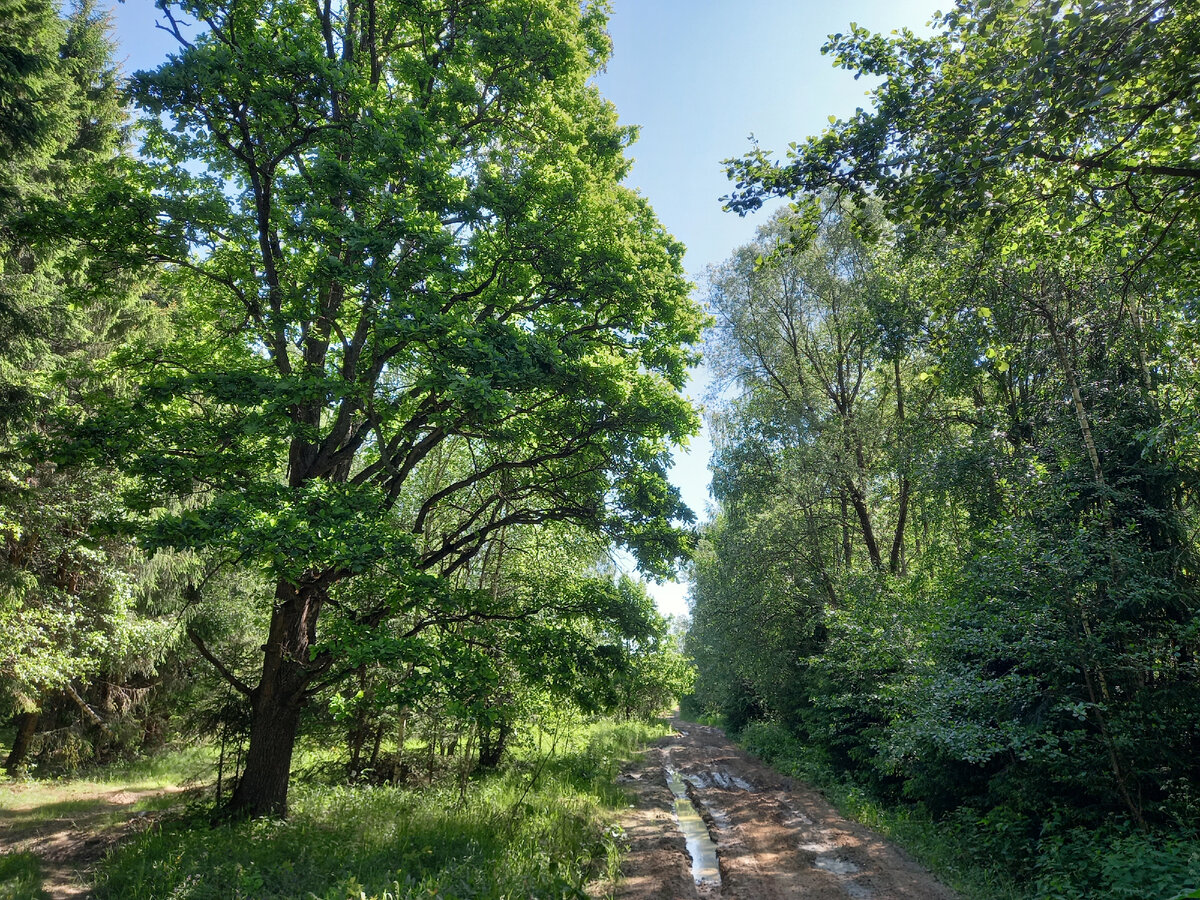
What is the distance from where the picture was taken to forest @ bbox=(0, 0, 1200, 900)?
6.00 meters

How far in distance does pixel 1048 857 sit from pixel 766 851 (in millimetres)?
3936

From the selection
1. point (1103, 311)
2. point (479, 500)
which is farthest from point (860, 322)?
point (479, 500)

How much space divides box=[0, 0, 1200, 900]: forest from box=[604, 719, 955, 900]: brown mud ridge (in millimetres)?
617

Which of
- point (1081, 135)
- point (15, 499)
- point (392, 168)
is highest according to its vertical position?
point (392, 168)

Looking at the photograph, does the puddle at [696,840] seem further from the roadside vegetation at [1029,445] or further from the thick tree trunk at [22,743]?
the thick tree trunk at [22,743]

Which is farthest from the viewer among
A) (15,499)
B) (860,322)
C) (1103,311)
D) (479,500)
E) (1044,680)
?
(860,322)

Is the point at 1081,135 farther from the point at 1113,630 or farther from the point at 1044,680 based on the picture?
the point at 1044,680

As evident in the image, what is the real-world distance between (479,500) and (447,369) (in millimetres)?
6262

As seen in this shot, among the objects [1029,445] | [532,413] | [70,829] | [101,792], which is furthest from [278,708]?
[1029,445]

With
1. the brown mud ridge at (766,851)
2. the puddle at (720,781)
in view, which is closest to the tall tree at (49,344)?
the brown mud ridge at (766,851)

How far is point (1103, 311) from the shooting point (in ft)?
32.4

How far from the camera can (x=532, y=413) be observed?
→ 33.9 feet

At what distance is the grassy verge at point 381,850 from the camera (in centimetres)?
670

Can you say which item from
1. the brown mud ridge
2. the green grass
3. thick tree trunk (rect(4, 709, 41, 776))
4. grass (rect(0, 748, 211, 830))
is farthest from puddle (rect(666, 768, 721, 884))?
thick tree trunk (rect(4, 709, 41, 776))
